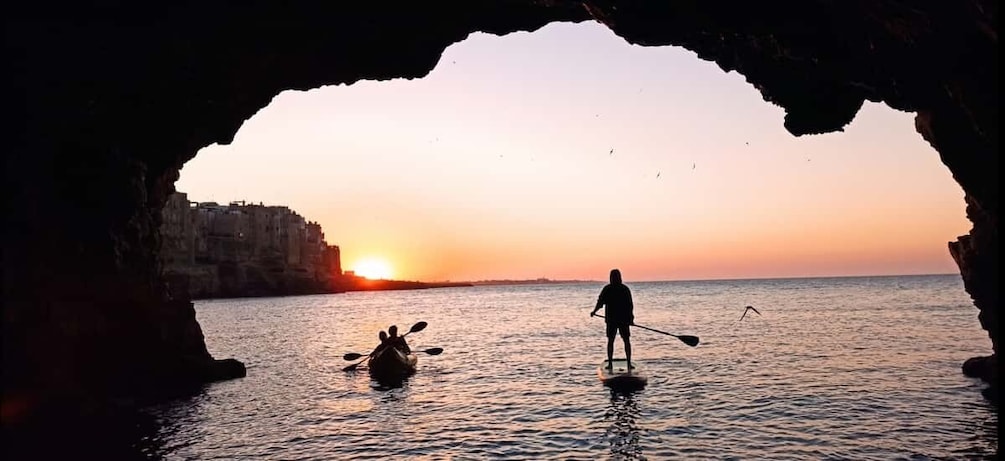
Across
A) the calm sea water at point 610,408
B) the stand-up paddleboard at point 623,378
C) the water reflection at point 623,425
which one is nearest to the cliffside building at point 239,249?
the calm sea water at point 610,408

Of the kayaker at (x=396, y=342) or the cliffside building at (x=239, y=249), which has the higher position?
the cliffside building at (x=239, y=249)

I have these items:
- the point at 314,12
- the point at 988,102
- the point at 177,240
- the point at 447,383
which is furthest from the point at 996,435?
the point at 177,240

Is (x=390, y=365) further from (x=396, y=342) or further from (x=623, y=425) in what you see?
(x=623, y=425)

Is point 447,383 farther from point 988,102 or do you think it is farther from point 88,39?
point 988,102

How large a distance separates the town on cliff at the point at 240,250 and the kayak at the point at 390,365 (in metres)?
83.6

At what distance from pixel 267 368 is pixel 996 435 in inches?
924

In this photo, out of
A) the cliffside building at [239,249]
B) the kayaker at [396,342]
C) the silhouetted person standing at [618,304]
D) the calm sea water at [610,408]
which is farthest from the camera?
the cliffside building at [239,249]

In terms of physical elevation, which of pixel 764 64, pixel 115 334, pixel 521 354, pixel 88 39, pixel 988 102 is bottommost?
pixel 521 354

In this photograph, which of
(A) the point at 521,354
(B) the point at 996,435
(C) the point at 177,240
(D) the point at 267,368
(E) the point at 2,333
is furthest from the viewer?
(C) the point at 177,240

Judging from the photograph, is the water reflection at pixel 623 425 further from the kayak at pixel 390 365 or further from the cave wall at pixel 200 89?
the cave wall at pixel 200 89

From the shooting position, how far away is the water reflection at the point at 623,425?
36.3 feet

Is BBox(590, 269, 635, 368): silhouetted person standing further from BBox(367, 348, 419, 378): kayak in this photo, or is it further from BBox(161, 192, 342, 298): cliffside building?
BBox(161, 192, 342, 298): cliffside building

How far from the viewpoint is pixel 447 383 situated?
20219 millimetres

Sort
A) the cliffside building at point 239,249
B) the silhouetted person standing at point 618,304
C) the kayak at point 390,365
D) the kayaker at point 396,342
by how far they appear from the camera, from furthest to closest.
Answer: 1. the cliffside building at point 239,249
2. the kayaker at point 396,342
3. the kayak at point 390,365
4. the silhouetted person standing at point 618,304
